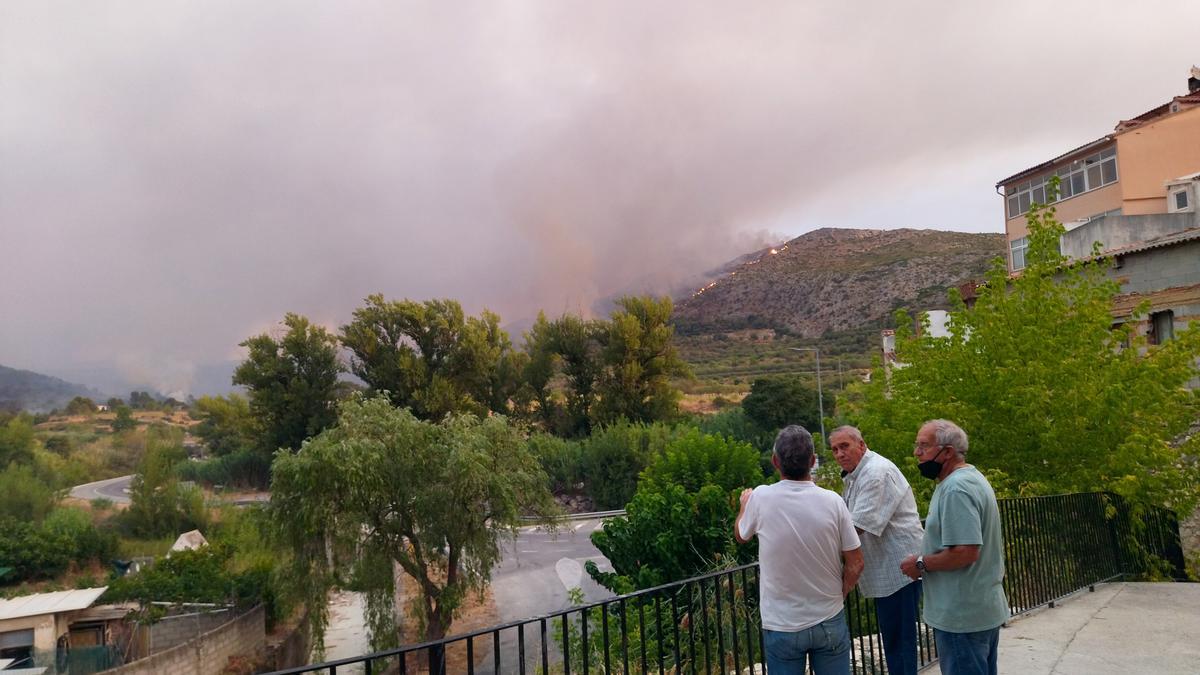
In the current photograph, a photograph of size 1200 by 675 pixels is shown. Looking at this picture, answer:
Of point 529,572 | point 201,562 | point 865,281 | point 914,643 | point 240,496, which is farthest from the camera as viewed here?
point 865,281

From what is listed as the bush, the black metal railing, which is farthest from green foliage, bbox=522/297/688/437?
the black metal railing

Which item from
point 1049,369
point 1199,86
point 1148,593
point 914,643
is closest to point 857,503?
point 914,643

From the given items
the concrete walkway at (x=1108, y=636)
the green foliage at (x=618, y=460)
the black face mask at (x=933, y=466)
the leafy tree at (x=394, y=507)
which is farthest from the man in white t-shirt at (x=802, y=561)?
the green foliage at (x=618, y=460)

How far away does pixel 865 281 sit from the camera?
322 feet

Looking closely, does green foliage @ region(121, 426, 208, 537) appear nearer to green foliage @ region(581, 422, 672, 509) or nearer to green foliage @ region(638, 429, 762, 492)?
green foliage @ region(581, 422, 672, 509)

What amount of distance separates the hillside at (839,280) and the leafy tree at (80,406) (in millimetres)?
85390

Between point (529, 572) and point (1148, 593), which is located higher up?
point (1148, 593)

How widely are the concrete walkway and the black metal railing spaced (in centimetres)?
31

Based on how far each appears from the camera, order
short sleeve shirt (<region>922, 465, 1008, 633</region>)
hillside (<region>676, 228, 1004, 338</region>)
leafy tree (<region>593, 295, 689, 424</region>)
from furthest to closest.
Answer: hillside (<region>676, 228, 1004, 338</region>) → leafy tree (<region>593, 295, 689, 424</region>) → short sleeve shirt (<region>922, 465, 1008, 633</region>)

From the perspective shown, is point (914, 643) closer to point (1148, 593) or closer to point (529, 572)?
point (1148, 593)

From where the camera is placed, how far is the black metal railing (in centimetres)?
434

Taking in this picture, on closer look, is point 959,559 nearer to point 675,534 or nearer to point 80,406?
point 675,534

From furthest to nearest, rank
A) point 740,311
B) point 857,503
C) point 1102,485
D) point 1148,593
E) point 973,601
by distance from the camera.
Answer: point 740,311 < point 1102,485 < point 1148,593 < point 857,503 < point 973,601

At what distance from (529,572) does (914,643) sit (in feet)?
85.6
